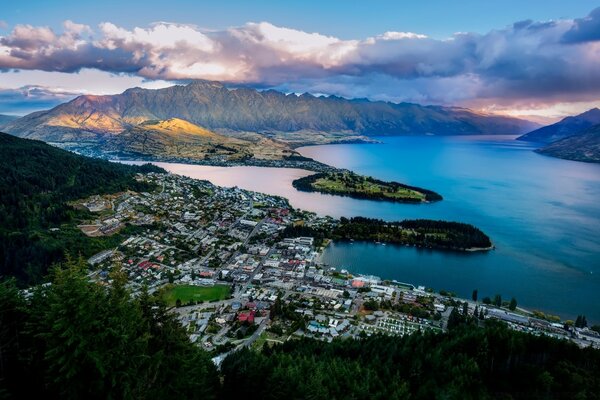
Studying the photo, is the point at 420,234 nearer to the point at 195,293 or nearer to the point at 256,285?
the point at 256,285

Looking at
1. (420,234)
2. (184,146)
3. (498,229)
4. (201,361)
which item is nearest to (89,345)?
(201,361)

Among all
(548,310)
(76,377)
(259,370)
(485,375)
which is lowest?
(548,310)

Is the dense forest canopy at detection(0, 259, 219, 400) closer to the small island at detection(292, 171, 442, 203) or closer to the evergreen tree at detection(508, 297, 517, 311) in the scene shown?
the evergreen tree at detection(508, 297, 517, 311)

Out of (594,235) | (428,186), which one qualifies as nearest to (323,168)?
(428,186)

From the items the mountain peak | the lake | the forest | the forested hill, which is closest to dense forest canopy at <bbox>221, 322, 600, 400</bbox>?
the forest

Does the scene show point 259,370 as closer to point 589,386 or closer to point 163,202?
point 589,386

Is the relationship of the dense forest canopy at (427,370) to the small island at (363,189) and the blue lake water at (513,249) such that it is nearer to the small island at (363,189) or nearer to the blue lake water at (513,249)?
the blue lake water at (513,249)
